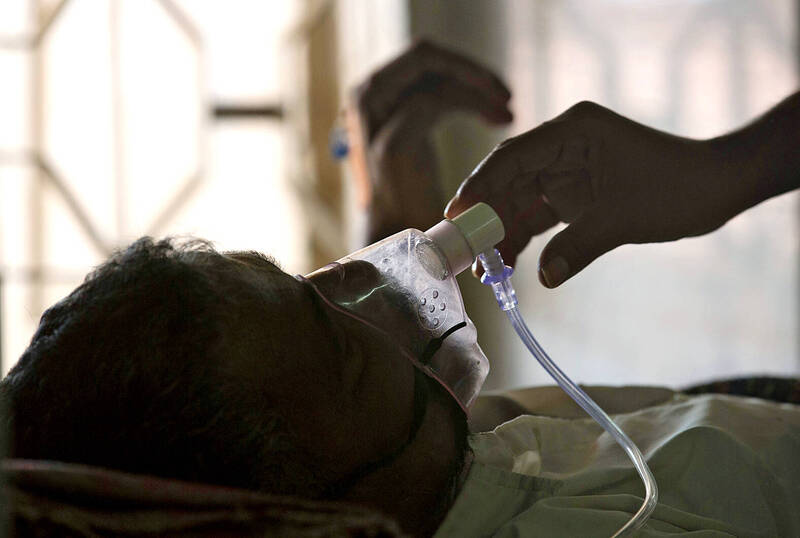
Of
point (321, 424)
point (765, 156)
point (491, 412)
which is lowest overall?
point (491, 412)

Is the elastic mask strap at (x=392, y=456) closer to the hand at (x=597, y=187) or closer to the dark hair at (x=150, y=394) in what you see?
the dark hair at (x=150, y=394)

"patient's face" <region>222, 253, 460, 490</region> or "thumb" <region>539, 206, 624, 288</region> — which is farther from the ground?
"thumb" <region>539, 206, 624, 288</region>

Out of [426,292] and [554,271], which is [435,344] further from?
[554,271]

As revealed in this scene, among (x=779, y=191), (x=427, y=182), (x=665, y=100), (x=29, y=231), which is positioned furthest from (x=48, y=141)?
(x=779, y=191)

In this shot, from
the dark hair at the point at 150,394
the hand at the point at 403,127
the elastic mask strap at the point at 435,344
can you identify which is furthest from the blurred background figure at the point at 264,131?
the dark hair at the point at 150,394

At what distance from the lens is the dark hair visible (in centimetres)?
75

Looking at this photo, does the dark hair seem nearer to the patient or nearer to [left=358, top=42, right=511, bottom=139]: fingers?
Answer: the patient

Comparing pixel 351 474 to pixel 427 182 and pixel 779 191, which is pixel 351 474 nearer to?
pixel 779 191

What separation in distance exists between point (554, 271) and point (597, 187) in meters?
0.16

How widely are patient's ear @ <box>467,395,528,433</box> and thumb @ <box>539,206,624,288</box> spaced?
0.21 metres

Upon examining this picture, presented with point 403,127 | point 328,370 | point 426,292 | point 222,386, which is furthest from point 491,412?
point 403,127

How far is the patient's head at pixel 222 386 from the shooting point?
752 millimetres

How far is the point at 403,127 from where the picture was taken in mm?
1777

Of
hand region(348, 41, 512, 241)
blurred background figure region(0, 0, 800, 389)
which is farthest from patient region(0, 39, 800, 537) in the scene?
blurred background figure region(0, 0, 800, 389)
